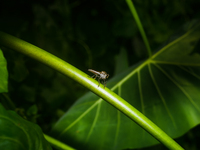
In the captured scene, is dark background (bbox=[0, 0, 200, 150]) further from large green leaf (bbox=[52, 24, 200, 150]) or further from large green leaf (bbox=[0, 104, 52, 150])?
large green leaf (bbox=[0, 104, 52, 150])

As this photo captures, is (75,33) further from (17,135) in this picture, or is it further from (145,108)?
(17,135)

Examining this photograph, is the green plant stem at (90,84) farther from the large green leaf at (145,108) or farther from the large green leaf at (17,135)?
the large green leaf at (145,108)

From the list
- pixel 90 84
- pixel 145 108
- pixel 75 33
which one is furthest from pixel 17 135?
pixel 75 33

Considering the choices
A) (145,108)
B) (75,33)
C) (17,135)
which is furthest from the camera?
(75,33)

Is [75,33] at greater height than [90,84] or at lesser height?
greater

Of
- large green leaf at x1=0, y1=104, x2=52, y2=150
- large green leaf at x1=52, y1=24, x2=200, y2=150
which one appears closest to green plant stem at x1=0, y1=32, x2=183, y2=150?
large green leaf at x1=0, y1=104, x2=52, y2=150

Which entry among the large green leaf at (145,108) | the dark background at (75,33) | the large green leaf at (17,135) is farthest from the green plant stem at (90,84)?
the dark background at (75,33)

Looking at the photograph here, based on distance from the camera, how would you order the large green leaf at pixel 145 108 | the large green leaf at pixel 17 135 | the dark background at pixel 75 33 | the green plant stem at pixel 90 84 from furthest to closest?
the dark background at pixel 75 33
the large green leaf at pixel 145 108
the green plant stem at pixel 90 84
the large green leaf at pixel 17 135
